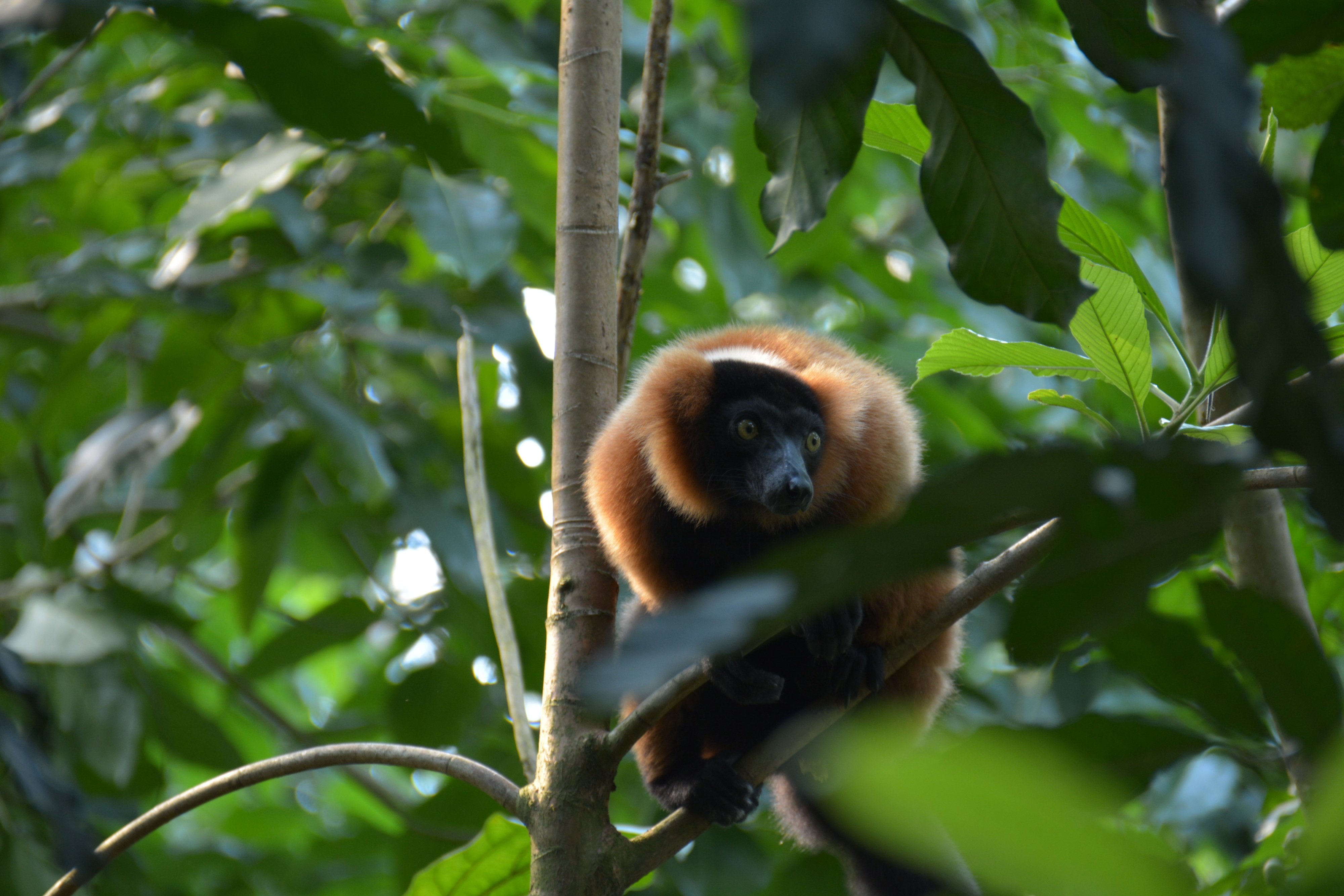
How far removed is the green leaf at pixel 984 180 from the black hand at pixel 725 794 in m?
1.02

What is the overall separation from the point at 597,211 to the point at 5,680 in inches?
41.7

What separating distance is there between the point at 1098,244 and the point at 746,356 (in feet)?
3.79

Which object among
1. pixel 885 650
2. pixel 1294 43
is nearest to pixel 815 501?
pixel 885 650

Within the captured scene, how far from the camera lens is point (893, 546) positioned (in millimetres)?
596

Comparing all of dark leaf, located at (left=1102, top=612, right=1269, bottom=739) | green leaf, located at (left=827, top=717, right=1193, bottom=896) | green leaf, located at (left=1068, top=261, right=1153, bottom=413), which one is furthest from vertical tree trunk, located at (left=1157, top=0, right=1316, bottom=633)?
green leaf, located at (left=827, top=717, right=1193, bottom=896)

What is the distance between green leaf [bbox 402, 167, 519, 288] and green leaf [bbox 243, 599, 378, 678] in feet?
4.32

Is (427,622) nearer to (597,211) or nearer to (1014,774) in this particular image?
(597,211)

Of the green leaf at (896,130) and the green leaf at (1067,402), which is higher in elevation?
the green leaf at (896,130)

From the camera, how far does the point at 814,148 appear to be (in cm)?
148

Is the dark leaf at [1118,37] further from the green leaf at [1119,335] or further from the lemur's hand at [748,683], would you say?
the lemur's hand at [748,683]

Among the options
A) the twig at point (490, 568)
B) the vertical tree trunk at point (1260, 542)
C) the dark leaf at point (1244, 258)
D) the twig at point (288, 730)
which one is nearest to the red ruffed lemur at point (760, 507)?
the twig at point (490, 568)

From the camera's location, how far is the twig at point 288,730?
2.88 meters

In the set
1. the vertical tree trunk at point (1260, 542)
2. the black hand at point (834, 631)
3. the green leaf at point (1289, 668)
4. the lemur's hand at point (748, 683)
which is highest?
the green leaf at point (1289, 668)

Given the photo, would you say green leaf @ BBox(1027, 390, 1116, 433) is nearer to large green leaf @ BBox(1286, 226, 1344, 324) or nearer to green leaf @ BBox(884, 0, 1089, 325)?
green leaf @ BBox(884, 0, 1089, 325)
